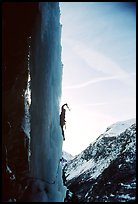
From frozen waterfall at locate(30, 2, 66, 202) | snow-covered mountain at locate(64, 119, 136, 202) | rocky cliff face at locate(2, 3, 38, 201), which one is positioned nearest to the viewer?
rocky cliff face at locate(2, 3, 38, 201)

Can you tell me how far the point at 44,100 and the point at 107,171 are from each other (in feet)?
127

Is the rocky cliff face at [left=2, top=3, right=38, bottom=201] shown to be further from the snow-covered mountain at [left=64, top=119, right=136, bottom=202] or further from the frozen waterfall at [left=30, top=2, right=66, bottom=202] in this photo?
the snow-covered mountain at [left=64, top=119, right=136, bottom=202]

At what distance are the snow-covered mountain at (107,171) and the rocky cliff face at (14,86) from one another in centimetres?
1974

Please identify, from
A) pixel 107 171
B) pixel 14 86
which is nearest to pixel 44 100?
pixel 14 86

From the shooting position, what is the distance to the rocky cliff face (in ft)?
29.1

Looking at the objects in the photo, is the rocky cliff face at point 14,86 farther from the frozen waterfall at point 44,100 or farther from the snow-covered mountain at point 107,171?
the snow-covered mountain at point 107,171

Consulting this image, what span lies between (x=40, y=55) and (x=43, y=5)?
1.81 metres

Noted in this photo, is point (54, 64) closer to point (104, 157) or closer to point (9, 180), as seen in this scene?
point (9, 180)

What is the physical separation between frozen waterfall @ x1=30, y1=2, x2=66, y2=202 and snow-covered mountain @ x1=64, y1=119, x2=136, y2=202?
1829cm

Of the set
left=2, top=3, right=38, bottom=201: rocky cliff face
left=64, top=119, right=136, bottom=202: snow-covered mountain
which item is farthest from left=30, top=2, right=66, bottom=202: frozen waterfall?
left=64, top=119, right=136, bottom=202: snow-covered mountain

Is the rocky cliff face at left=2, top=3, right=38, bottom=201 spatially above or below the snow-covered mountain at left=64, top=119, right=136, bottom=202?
above

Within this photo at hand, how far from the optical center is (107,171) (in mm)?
47406

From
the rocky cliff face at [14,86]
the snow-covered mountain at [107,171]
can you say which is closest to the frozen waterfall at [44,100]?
the rocky cliff face at [14,86]

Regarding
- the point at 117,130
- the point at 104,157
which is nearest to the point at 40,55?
the point at 104,157
